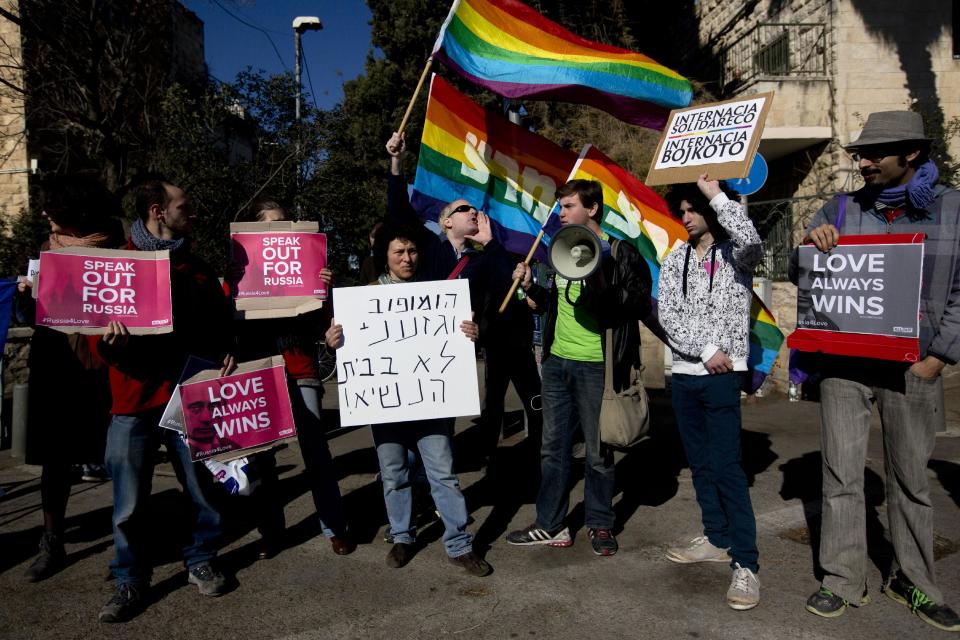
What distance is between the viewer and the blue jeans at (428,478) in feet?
12.5

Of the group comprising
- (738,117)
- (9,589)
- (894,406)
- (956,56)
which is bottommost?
(9,589)

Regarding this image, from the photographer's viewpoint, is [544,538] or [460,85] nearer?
[544,538]

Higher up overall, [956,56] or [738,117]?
[956,56]

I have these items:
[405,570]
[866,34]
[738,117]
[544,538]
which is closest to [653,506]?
[544,538]

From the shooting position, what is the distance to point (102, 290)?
11.0ft

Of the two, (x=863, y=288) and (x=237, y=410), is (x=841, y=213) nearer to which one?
(x=863, y=288)

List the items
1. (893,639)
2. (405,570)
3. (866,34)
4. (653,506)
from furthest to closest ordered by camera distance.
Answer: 1. (866,34)
2. (653,506)
3. (405,570)
4. (893,639)

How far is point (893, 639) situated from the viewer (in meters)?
3.02

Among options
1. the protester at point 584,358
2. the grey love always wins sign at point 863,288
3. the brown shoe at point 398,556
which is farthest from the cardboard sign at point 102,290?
the grey love always wins sign at point 863,288

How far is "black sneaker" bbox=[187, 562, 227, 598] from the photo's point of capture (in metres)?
3.59

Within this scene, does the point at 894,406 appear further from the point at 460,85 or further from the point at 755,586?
the point at 460,85

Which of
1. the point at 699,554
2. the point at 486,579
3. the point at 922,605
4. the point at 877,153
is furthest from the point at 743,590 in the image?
the point at 877,153

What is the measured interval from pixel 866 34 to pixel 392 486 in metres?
12.6

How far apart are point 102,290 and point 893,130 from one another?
11.9ft
